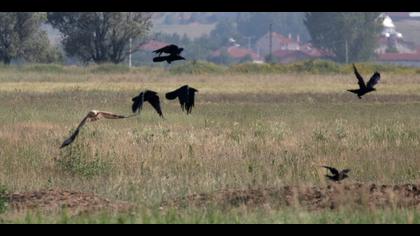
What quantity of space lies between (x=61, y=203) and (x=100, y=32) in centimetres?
6253

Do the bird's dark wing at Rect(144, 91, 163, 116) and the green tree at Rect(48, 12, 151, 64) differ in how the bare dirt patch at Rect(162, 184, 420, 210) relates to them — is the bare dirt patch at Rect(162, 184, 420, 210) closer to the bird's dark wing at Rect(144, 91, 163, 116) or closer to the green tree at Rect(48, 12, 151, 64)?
the bird's dark wing at Rect(144, 91, 163, 116)

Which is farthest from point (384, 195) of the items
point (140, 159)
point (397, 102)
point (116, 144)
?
point (397, 102)

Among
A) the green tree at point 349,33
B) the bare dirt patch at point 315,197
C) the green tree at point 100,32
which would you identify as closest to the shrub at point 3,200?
the bare dirt patch at point 315,197

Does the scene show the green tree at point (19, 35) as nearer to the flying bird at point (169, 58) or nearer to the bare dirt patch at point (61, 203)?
the bare dirt patch at point (61, 203)

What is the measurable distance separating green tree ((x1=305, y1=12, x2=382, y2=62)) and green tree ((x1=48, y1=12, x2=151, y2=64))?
45.6 metres

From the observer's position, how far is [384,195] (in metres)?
10.6

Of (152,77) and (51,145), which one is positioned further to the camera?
(152,77)

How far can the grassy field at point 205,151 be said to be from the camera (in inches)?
367

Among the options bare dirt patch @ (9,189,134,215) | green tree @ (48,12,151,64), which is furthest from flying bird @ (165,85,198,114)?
green tree @ (48,12,151,64)

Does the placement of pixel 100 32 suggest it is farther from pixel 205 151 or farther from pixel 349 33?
pixel 205 151

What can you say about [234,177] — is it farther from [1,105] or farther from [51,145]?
[1,105]

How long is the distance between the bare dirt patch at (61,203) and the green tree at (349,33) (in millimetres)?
104273

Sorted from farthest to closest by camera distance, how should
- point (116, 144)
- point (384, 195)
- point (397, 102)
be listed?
point (397, 102) → point (116, 144) → point (384, 195)
